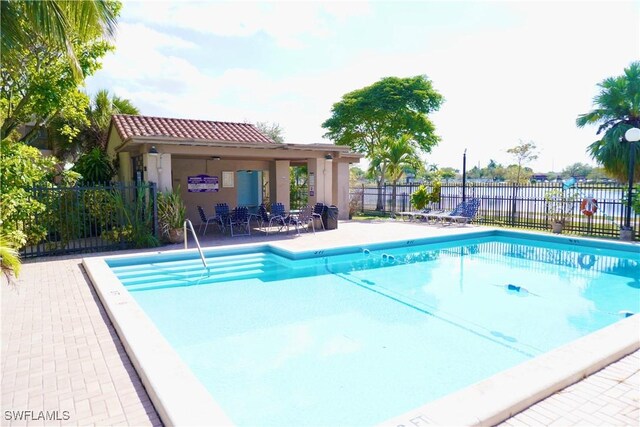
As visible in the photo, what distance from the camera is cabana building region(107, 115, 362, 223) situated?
12031mm

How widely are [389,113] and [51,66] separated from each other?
67.2ft

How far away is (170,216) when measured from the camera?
11.8 metres

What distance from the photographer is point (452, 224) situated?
54.7 ft

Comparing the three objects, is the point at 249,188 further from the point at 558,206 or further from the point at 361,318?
the point at 361,318

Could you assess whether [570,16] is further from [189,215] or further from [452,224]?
[189,215]

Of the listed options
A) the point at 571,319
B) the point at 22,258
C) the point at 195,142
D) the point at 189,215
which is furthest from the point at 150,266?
the point at 571,319

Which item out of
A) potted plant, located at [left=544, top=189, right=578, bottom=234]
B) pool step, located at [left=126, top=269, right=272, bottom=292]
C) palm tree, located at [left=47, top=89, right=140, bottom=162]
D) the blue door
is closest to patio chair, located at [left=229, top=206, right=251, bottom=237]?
pool step, located at [left=126, top=269, right=272, bottom=292]

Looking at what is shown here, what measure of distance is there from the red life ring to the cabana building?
8406 mm

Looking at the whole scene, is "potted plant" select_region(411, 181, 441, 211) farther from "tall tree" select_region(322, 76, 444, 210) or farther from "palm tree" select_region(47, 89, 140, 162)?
"palm tree" select_region(47, 89, 140, 162)

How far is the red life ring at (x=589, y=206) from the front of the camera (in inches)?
525

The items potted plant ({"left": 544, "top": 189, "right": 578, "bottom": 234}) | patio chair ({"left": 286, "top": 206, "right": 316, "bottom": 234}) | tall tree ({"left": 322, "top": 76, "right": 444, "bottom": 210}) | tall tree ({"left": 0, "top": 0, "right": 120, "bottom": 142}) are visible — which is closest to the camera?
tall tree ({"left": 0, "top": 0, "right": 120, "bottom": 142})

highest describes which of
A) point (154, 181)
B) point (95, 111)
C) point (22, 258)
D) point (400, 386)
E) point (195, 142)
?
point (95, 111)

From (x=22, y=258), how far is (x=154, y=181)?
3732 millimetres

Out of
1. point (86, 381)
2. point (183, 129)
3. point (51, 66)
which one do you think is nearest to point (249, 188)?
point (183, 129)
